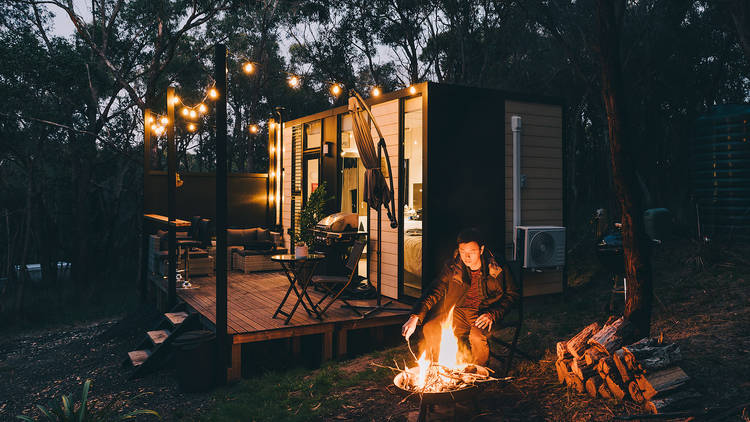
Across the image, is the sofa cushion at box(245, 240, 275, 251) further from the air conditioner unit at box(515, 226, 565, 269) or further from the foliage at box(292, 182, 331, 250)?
the air conditioner unit at box(515, 226, 565, 269)

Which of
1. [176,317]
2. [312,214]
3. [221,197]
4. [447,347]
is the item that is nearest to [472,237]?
[447,347]

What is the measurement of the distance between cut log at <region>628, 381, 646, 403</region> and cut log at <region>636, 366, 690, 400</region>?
0.10 ft

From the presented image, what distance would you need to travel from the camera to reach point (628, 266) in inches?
144

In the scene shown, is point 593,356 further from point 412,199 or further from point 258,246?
point 258,246

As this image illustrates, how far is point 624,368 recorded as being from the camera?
313cm

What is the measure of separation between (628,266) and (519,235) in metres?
2.46

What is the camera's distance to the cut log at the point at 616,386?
3160 mm

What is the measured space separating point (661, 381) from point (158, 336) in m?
4.79

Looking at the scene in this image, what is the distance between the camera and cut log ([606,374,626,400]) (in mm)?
3160

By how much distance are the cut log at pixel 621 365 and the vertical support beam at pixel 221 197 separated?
3112 mm

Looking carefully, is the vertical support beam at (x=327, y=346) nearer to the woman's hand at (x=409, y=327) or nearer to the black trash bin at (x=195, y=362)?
the black trash bin at (x=195, y=362)

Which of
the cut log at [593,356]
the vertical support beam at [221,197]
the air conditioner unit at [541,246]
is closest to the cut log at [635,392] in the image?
the cut log at [593,356]

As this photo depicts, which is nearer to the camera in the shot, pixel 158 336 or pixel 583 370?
pixel 583 370

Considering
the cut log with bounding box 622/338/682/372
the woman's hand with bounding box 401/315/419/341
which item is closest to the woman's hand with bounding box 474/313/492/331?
the woman's hand with bounding box 401/315/419/341
